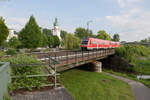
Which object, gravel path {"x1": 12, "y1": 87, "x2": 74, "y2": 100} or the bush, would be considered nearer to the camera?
gravel path {"x1": 12, "y1": 87, "x2": 74, "y2": 100}

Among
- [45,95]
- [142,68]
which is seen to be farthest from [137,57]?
[45,95]

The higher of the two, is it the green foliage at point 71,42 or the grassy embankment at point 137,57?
the green foliage at point 71,42

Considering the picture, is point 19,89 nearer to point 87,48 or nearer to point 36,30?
point 87,48

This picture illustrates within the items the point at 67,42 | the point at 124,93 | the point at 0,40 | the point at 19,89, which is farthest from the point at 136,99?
the point at 67,42

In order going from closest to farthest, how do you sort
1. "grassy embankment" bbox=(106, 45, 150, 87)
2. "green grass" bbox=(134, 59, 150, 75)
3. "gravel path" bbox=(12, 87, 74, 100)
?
"gravel path" bbox=(12, 87, 74, 100)
"green grass" bbox=(134, 59, 150, 75)
"grassy embankment" bbox=(106, 45, 150, 87)

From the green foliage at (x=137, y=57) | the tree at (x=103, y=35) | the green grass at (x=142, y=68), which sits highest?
the tree at (x=103, y=35)

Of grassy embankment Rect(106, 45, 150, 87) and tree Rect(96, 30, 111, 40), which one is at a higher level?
tree Rect(96, 30, 111, 40)

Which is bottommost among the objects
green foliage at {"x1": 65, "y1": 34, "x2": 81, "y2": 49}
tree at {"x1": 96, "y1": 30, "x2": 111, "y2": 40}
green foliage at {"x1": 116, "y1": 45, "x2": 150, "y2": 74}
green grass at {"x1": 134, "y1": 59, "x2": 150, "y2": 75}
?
green grass at {"x1": 134, "y1": 59, "x2": 150, "y2": 75}

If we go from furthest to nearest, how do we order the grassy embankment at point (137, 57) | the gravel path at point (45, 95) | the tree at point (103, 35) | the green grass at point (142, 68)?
1. the tree at point (103, 35)
2. the grassy embankment at point (137, 57)
3. the green grass at point (142, 68)
4. the gravel path at point (45, 95)

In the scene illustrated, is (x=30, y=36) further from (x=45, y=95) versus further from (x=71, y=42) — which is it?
(x=45, y=95)

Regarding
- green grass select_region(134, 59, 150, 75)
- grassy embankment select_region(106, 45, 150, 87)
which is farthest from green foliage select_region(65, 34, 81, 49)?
green grass select_region(134, 59, 150, 75)

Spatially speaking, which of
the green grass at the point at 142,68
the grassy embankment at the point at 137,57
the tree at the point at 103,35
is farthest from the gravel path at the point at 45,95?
the tree at the point at 103,35

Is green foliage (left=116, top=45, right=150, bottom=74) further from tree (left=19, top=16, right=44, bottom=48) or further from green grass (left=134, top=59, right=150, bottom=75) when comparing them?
tree (left=19, top=16, right=44, bottom=48)

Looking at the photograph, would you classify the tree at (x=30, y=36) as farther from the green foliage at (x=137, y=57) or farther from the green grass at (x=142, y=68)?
the green grass at (x=142, y=68)
